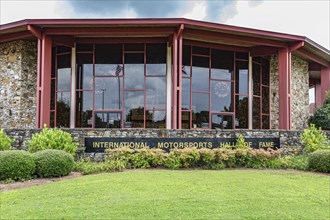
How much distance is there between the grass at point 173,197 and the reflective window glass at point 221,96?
28.7 ft

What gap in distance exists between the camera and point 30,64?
56.5 feet

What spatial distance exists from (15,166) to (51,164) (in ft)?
3.09

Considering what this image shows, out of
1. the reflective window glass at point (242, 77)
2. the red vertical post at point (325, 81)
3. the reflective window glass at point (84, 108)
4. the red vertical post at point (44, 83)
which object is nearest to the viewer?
the red vertical post at point (44, 83)

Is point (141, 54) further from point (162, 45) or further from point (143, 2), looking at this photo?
point (143, 2)

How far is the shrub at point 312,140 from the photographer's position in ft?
Answer: 43.4

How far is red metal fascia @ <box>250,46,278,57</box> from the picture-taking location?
17938 mm

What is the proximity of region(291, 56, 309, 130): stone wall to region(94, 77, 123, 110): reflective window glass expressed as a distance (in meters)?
10.9

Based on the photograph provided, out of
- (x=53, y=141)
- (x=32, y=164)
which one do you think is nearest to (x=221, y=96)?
(x=53, y=141)

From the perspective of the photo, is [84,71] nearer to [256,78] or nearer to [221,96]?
[221,96]

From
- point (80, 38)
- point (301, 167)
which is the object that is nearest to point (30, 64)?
point (80, 38)

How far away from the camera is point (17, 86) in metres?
16.8

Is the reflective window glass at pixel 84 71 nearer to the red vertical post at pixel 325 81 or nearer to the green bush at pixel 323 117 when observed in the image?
the green bush at pixel 323 117

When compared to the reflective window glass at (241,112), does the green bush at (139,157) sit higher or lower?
lower

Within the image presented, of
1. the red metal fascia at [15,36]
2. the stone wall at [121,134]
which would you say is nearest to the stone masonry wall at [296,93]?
the stone wall at [121,134]
